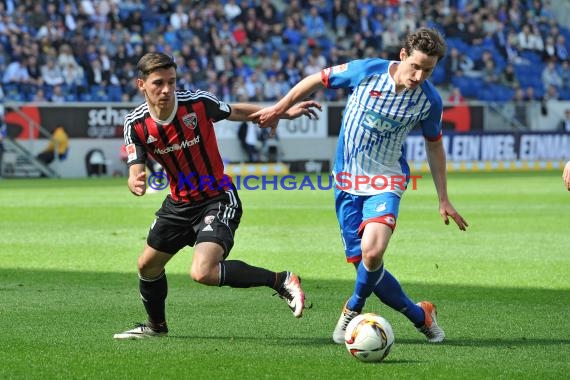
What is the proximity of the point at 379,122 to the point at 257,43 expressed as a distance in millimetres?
26599

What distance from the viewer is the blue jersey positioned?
7.47 m

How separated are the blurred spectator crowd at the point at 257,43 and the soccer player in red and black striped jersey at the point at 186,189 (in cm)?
2242

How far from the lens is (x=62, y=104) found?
28.3m

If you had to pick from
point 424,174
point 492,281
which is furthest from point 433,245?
point 424,174

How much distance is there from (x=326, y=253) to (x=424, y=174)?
1660cm

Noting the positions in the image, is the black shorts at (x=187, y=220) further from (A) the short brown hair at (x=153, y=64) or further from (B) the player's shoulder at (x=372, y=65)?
(B) the player's shoulder at (x=372, y=65)

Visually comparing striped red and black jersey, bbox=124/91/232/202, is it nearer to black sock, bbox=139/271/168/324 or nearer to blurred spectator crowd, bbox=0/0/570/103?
black sock, bbox=139/271/168/324

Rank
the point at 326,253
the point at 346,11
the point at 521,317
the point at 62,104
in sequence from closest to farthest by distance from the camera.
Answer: the point at 521,317, the point at 326,253, the point at 62,104, the point at 346,11

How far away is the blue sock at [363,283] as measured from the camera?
23.9 feet

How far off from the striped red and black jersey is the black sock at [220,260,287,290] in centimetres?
53

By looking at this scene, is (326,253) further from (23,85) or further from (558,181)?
(23,85)

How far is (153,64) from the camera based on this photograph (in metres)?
7.23

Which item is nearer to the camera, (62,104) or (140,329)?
(140,329)

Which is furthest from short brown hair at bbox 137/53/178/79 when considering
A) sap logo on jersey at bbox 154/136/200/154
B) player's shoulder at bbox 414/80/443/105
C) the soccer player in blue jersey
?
player's shoulder at bbox 414/80/443/105
